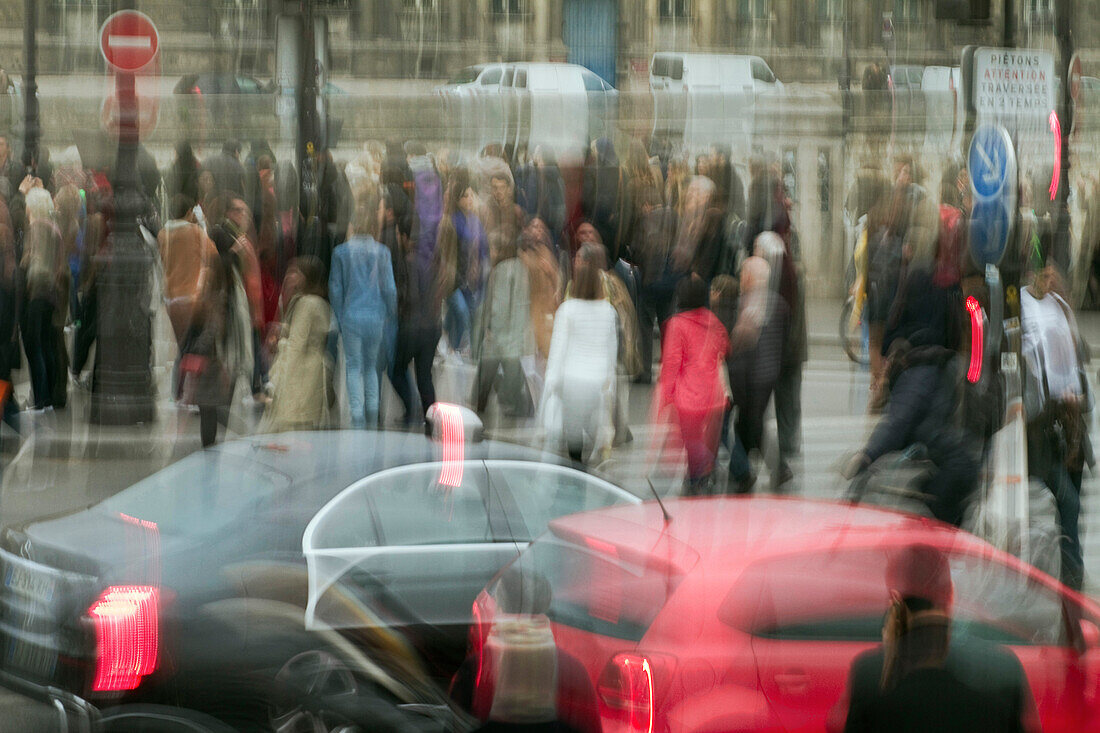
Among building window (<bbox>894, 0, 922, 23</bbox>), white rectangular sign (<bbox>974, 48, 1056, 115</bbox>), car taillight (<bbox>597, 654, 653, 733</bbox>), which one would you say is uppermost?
building window (<bbox>894, 0, 922, 23</bbox>)

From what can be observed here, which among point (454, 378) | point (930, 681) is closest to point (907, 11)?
point (454, 378)

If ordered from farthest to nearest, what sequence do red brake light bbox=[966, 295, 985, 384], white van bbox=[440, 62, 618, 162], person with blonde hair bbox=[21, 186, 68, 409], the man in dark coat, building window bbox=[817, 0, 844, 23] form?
building window bbox=[817, 0, 844, 23]
white van bbox=[440, 62, 618, 162]
the man in dark coat
person with blonde hair bbox=[21, 186, 68, 409]
red brake light bbox=[966, 295, 985, 384]

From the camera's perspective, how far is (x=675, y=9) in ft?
62.9

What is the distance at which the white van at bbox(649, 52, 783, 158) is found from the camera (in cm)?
1723

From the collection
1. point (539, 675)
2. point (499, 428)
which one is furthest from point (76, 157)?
point (539, 675)

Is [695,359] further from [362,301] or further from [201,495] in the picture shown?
[201,495]

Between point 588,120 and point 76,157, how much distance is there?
608 cm

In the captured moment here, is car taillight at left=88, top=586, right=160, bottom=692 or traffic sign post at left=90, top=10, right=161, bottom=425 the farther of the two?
traffic sign post at left=90, top=10, right=161, bottom=425

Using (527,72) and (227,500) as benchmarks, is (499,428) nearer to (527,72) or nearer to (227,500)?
(227,500)

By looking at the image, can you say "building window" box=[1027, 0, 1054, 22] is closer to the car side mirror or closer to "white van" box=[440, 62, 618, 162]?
"white van" box=[440, 62, 618, 162]

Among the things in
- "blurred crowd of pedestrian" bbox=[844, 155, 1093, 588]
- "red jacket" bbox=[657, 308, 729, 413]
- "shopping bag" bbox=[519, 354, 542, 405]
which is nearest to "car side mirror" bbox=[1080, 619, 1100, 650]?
"blurred crowd of pedestrian" bbox=[844, 155, 1093, 588]

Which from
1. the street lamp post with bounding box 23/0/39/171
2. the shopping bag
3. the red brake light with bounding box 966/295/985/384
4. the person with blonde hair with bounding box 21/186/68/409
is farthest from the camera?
the street lamp post with bounding box 23/0/39/171

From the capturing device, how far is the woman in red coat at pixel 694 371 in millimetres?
7621

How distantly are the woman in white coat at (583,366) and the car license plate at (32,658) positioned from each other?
3.85 m
